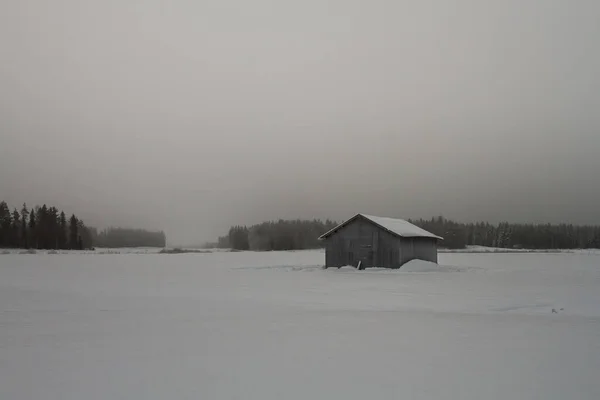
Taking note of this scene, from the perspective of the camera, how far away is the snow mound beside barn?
134 feet

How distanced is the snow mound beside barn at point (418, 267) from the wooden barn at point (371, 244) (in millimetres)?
478

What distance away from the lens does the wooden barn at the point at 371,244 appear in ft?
136


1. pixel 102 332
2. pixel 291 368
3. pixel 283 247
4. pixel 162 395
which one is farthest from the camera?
pixel 283 247

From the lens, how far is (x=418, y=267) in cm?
4162

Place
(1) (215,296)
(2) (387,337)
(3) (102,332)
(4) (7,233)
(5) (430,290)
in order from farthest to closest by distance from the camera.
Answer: (4) (7,233), (5) (430,290), (1) (215,296), (3) (102,332), (2) (387,337)

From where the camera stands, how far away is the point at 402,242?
137ft

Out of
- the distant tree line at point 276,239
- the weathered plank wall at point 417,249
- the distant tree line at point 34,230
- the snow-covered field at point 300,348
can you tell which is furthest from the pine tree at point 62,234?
the snow-covered field at point 300,348

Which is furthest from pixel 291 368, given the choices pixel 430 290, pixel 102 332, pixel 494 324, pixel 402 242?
pixel 402 242

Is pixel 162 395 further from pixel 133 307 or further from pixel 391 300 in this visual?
pixel 391 300

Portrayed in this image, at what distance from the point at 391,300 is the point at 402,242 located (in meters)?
22.3

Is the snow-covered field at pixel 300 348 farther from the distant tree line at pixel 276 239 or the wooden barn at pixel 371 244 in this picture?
the distant tree line at pixel 276 239

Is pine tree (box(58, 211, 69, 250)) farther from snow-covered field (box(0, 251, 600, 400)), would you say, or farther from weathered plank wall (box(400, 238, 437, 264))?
snow-covered field (box(0, 251, 600, 400))

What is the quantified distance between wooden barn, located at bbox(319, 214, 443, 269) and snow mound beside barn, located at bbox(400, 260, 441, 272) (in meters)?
0.48

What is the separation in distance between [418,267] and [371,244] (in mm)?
4282
